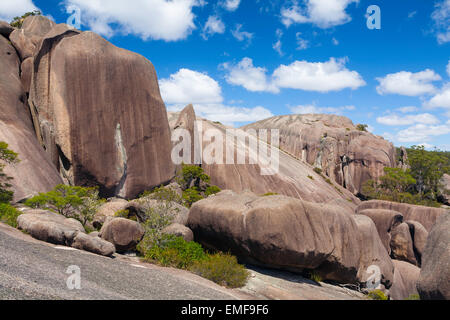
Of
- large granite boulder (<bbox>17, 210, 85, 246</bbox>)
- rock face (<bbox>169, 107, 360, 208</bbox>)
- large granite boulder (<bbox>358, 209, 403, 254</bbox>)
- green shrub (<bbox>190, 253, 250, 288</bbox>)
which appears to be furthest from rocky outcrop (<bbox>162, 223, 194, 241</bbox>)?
rock face (<bbox>169, 107, 360, 208</bbox>)

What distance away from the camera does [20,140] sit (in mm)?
20875

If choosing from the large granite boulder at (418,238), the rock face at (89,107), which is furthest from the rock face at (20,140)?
the large granite boulder at (418,238)

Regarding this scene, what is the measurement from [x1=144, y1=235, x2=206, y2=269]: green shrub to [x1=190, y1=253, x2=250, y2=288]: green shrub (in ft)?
2.68

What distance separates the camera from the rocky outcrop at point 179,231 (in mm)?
14827

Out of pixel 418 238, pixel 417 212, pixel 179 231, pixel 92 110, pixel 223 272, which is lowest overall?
pixel 418 238

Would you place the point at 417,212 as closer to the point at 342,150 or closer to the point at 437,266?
the point at 437,266

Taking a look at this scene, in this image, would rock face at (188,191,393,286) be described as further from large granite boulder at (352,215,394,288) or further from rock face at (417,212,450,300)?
rock face at (417,212,450,300)

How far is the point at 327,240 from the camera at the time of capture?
1370cm

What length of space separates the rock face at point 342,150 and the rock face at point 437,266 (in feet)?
149

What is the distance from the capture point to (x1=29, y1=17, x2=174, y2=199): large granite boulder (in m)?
24.3

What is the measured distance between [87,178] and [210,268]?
16687 millimetres

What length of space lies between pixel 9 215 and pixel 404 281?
24.2m

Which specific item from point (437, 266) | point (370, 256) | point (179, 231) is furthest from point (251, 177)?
point (437, 266)
